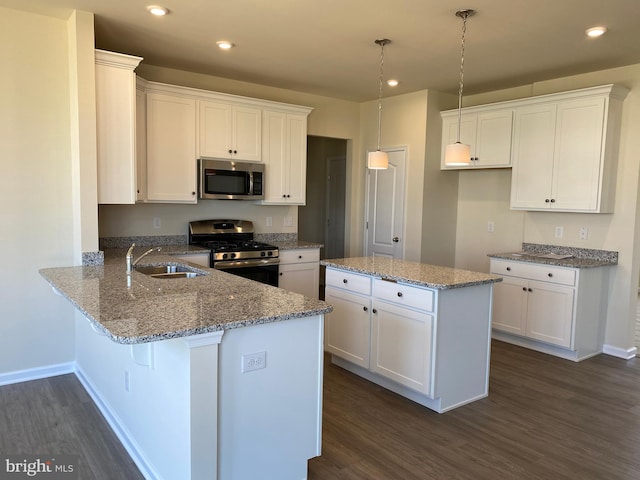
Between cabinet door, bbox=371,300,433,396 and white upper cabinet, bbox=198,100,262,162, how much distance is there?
7.68 ft

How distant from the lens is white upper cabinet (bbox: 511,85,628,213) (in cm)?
420

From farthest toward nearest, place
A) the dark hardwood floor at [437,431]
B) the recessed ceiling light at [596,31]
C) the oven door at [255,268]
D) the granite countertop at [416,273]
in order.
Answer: the oven door at [255,268] < the recessed ceiling light at [596,31] < the granite countertop at [416,273] < the dark hardwood floor at [437,431]

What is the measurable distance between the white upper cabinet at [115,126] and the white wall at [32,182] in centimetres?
32

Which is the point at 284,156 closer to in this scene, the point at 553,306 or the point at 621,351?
the point at 553,306

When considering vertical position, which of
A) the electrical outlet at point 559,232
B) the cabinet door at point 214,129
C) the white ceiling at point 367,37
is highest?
the white ceiling at point 367,37

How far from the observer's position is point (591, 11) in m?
3.05

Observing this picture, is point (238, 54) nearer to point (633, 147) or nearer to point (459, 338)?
point (459, 338)

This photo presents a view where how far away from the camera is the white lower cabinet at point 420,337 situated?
307 cm

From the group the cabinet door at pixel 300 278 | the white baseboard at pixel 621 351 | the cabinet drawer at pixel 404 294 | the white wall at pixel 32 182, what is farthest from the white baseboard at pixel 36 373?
the white baseboard at pixel 621 351

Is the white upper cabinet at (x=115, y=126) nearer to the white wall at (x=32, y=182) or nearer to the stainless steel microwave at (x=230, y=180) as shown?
the white wall at (x=32, y=182)

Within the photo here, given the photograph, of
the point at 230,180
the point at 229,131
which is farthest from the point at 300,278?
the point at 229,131

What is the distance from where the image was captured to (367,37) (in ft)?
12.0

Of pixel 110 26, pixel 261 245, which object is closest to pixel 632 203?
pixel 261 245

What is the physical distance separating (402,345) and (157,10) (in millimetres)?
2867
